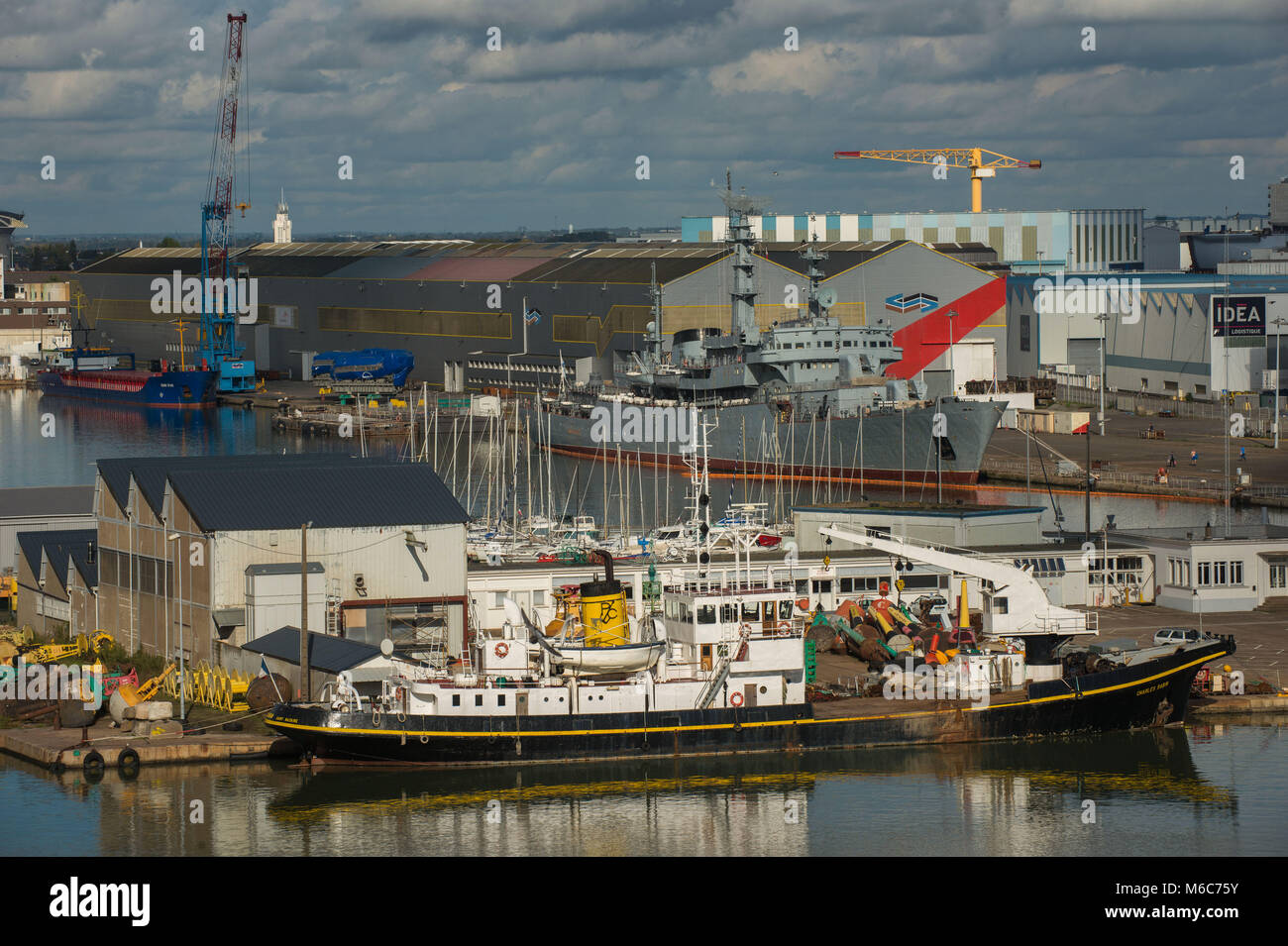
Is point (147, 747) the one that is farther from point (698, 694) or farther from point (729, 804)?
point (729, 804)

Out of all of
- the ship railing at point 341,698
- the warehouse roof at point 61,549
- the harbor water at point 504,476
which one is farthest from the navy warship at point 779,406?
the ship railing at point 341,698

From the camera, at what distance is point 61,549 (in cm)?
4266

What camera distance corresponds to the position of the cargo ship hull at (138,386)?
121 m

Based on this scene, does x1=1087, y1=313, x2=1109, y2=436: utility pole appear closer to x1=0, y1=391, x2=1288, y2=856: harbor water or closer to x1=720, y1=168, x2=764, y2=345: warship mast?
x1=720, y1=168, x2=764, y2=345: warship mast

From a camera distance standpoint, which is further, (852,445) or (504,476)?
(852,445)

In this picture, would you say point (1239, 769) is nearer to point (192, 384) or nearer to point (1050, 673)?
point (1050, 673)

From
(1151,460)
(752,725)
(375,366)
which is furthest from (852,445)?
(375,366)

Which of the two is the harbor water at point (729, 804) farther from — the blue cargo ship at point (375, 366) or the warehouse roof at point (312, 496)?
the blue cargo ship at point (375, 366)

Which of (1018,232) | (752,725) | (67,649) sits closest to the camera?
(752,725)

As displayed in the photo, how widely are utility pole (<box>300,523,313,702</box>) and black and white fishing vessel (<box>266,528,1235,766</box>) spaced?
1.24 feet

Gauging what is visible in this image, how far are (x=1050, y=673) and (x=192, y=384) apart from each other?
93309 mm

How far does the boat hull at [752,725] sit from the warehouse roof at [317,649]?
70.6 inches

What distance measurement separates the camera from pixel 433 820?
3020 cm

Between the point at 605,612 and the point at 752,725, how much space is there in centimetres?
345
